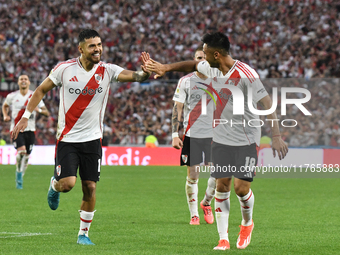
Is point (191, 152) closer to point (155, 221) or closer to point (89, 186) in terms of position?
point (155, 221)

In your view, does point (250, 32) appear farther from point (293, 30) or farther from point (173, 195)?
point (173, 195)

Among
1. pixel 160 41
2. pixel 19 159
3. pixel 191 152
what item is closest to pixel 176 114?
pixel 191 152

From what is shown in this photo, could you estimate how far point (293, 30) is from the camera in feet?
97.9

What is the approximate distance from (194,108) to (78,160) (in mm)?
2680

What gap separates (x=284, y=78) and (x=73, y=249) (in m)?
20.2

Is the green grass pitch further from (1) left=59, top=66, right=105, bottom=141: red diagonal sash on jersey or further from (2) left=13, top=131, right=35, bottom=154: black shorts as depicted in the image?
(1) left=59, top=66, right=105, bottom=141: red diagonal sash on jersey

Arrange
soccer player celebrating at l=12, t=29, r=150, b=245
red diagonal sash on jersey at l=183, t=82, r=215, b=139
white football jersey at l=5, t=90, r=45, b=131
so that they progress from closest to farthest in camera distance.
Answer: soccer player celebrating at l=12, t=29, r=150, b=245, red diagonal sash on jersey at l=183, t=82, r=215, b=139, white football jersey at l=5, t=90, r=45, b=131

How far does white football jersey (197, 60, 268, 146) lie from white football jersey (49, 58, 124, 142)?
1.16 metres

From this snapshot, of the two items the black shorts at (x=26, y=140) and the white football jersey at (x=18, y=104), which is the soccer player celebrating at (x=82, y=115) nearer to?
the black shorts at (x=26, y=140)

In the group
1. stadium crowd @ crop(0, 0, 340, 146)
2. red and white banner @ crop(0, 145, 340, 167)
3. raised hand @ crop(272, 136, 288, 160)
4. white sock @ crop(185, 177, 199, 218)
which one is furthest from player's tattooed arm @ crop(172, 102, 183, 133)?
stadium crowd @ crop(0, 0, 340, 146)

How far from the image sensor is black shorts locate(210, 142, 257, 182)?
255 inches

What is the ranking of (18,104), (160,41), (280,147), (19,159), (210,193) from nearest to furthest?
(280,147), (210,193), (19,159), (18,104), (160,41)

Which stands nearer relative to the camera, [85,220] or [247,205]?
[247,205]

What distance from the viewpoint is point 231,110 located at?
21.2 ft
